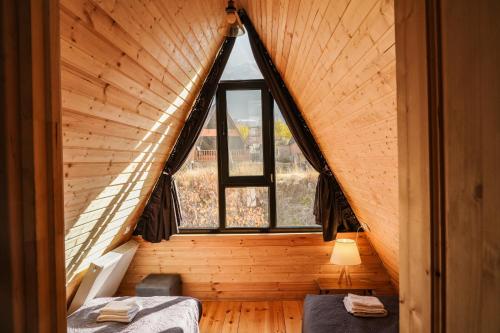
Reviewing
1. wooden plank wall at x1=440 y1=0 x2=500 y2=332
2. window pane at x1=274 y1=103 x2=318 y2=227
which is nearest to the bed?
window pane at x1=274 y1=103 x2=318 y2=227

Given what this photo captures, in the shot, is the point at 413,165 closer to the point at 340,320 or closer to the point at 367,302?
the point at 340,320

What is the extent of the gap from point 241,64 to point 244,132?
85 centimetres

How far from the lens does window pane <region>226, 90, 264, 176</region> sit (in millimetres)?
4062

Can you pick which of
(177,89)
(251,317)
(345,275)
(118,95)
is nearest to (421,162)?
(118,95)

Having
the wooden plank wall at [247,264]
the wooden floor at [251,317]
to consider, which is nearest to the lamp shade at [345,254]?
the wooden plank wall at [247,264]

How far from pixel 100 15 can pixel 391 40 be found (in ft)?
4.36

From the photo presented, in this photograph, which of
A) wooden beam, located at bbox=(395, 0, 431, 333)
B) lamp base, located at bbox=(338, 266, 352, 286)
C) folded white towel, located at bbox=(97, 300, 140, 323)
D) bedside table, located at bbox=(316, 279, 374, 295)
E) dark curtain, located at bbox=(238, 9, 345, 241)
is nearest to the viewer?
wooden beam, located at bbox=(395, 0, 431, 333)

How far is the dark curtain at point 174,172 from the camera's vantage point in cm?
370

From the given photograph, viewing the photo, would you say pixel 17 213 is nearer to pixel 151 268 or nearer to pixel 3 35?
pixel 3 35

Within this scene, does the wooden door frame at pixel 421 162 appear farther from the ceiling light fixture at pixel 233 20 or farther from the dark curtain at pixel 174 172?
the dark curtain at pixel 174 172

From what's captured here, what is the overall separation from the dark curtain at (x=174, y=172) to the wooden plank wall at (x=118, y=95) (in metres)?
0.20

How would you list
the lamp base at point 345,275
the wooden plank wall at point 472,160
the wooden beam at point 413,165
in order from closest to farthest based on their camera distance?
1. the wooden plank wall at point 472,160
2. the wooden beam at point 413,165
3. the lamp base at point 345,275

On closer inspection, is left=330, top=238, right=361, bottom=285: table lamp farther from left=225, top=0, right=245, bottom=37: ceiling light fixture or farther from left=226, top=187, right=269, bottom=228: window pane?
left=225, top=0, right=245, bottom=37: ceiling light fixture

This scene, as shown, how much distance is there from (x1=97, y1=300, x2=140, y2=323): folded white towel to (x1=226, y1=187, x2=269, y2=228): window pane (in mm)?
1738
